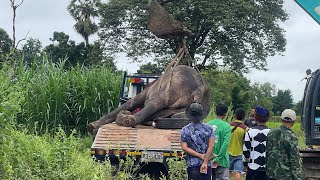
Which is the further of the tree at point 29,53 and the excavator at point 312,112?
the tree at point 29,53

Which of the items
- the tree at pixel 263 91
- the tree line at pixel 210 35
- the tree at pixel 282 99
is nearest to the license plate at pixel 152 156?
the tree line at pixel 210 35

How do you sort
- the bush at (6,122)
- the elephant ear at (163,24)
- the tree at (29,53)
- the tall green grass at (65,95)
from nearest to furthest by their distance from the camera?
the bush at (6,122)
the elephant ear at (163,24)
the tall green grass at (65,95)
the tree at (29,53)

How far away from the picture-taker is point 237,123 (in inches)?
323

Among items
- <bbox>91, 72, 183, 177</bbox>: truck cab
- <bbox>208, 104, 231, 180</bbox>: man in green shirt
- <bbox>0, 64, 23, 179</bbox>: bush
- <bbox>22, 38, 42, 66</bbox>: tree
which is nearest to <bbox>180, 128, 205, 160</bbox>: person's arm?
<bbox>208, 104, 231, 180</bbox>: man in green shirt

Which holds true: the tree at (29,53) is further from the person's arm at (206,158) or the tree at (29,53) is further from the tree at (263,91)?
the tree at (263,91)

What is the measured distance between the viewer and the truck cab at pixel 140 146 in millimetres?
8062

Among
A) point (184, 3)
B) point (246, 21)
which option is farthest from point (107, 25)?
point (246, 21)

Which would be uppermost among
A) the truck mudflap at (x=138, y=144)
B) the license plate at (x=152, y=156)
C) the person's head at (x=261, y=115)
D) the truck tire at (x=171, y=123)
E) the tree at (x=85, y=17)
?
the tree at (x=85, y=17)

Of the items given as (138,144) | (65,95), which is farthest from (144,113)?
(65,95)

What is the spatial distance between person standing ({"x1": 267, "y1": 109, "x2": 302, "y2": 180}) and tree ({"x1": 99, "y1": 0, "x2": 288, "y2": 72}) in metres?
21.6

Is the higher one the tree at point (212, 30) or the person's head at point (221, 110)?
the tree at point (212, 30)

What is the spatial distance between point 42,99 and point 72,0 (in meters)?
30.9

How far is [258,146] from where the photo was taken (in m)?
7.25

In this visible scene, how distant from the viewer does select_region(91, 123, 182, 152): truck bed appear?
816 centimetres
